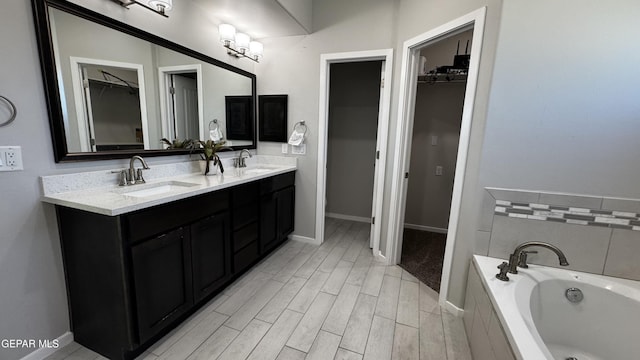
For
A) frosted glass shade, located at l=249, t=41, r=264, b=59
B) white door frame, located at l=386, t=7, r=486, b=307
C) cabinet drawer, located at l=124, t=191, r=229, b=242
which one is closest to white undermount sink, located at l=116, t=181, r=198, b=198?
cabinet drawer, located at l=124, t=191, r=229, b=242

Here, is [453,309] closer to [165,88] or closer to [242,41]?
[165,88]

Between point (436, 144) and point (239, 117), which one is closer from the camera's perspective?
point (239, 117)

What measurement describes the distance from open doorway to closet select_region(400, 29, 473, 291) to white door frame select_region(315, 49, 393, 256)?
0.61 m

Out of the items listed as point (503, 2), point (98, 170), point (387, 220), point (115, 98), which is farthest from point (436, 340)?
point (115, 98)

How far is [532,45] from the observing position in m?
1.49

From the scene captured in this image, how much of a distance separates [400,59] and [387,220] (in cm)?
154

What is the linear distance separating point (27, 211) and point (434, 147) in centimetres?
365

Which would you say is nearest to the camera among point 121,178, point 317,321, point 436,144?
point 121,178

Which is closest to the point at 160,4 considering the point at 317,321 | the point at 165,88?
the point at 165,88

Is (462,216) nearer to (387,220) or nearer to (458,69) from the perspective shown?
(387,220)

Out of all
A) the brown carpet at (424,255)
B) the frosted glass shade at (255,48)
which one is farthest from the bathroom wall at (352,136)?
the frosted glass shade at (255,48)

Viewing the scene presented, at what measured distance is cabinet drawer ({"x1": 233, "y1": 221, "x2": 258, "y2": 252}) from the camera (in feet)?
7.02

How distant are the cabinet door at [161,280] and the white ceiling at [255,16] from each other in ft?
6.11

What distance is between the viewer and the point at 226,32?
7.78 feet
